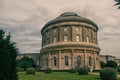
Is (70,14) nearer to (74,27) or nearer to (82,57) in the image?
(74,27)

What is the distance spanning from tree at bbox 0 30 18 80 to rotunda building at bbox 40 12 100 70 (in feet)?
132

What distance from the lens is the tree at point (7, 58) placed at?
25.5 ft

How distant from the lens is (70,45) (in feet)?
162

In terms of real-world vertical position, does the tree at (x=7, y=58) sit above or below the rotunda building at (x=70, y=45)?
below

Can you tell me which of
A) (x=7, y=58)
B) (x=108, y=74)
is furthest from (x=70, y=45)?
(x=7, y=58)

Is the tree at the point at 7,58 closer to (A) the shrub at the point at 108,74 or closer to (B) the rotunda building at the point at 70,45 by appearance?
(A) the shrub at the point at 108,74

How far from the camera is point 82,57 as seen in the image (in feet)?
161

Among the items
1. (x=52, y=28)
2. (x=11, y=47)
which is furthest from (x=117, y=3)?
(x=52, y=28)

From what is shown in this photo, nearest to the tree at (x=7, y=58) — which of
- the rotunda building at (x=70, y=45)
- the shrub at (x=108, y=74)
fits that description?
the shrub at (x=108, y=74)

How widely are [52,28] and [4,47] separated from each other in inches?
1791

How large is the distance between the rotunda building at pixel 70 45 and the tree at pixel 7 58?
4022 cm

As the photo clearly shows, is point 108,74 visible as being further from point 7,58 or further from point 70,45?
point 70,45

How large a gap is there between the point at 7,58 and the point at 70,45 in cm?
4161

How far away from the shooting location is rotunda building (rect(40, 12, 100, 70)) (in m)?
49.2
